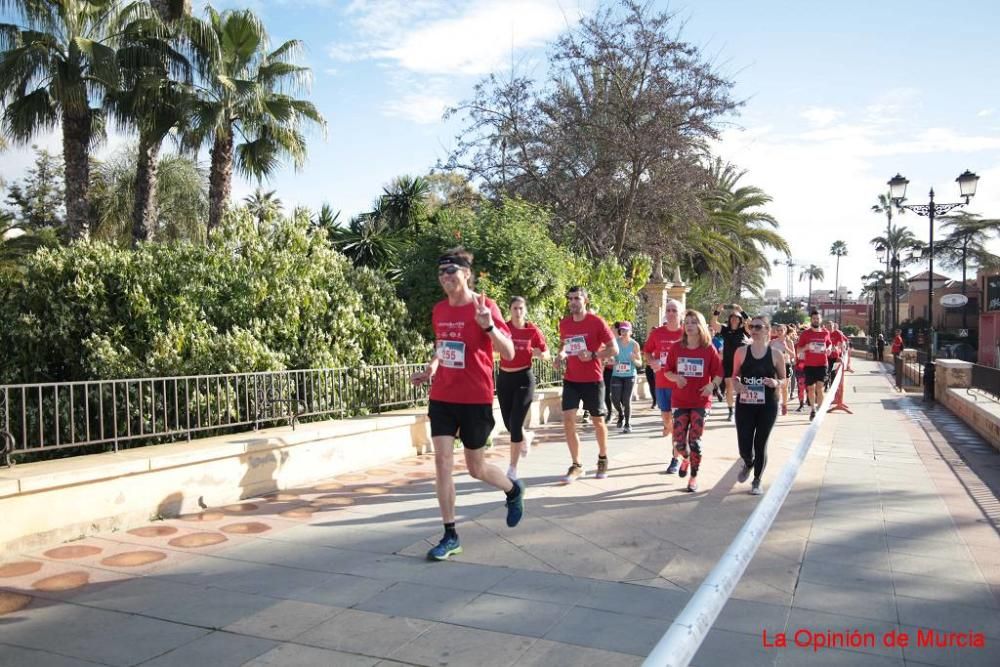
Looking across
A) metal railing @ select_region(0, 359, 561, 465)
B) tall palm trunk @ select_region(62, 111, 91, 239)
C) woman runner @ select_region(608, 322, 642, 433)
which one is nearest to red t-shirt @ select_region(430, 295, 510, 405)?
metal railing @ select_region(0, 359, 561, 465)

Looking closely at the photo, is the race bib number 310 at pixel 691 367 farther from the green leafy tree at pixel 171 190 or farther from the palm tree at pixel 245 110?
the green leafy tree at pixel 171 190

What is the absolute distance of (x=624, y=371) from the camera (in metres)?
11.1

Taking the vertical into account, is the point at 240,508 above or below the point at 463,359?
below

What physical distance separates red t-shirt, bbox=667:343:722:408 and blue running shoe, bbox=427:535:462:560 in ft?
9.73

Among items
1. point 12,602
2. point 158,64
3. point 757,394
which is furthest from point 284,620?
point 158,64

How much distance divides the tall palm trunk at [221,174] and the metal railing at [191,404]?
27.9ft

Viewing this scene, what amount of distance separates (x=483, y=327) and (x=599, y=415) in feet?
10.7

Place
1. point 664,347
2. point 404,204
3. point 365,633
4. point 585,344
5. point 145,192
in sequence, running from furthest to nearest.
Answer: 1. point 404,204
2. point 145,192
3. point 664,347
4. point 585,344
5. point 365,633

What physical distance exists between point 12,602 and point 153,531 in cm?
147

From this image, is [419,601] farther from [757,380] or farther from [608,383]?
[608,383]

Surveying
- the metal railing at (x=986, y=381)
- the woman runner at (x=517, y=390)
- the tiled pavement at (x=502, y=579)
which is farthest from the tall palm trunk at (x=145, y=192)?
the metal railing at (x=986, y=381)

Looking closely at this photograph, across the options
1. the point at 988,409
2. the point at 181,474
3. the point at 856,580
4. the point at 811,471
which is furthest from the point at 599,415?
the point at 988,409

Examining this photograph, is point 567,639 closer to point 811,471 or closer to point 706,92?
point 811,471

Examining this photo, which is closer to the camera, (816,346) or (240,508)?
(240,508)
